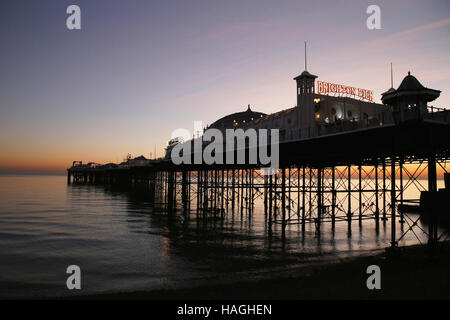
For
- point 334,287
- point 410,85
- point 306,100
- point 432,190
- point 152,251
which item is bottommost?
point 152,251

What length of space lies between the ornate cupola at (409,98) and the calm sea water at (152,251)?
389 inches

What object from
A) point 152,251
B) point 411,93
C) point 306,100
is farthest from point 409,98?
point 152,251

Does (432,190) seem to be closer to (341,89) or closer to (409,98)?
(409,98)

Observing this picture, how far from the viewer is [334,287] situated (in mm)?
12508

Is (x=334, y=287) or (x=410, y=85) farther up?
(x=410, y=85)

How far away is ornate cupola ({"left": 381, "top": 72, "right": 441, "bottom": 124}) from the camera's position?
16.0 m

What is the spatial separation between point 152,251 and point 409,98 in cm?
1888

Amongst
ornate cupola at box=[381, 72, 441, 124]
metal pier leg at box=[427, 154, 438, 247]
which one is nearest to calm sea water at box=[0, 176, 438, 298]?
metal pier leg at box=[427, 154, 438, 247]

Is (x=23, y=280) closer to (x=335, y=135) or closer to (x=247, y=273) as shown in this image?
(x=247, y=273)

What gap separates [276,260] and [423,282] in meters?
8.63

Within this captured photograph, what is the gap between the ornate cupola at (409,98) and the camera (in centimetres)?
1595
